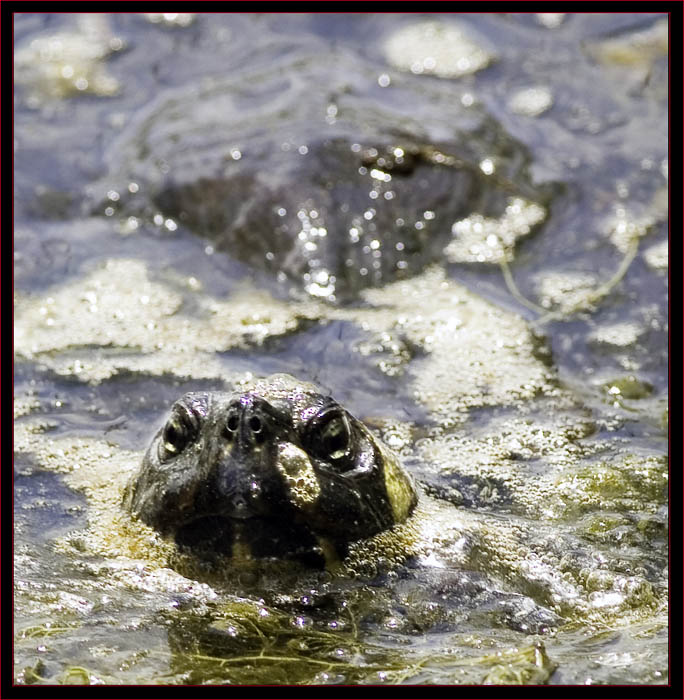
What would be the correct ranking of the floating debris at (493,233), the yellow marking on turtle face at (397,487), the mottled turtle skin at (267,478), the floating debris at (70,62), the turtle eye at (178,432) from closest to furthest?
the mottled turtle skin at (267,478) → the turtle eye at (178,432) → the yellow marking on turtle face at (397,487) → the floating debris at (493,233) → the floating debris at (70,62)

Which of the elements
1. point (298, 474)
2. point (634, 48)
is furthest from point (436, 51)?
point (298, 474)

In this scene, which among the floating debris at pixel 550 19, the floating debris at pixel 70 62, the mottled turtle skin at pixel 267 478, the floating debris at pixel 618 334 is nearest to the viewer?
the mottled turtle skin at pixel 267 478

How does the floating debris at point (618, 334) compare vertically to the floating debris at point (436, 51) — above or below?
below

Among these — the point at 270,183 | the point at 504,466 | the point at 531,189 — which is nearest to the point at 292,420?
the point at 504,466

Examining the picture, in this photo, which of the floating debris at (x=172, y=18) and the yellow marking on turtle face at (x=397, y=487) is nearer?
the yellow marking on turtle face at (x=397, y=487)

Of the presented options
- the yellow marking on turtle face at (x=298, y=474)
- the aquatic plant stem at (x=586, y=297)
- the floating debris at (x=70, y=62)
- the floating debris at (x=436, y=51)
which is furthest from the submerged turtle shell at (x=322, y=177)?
the yellow marking on turtle face at (x=298, y=474)

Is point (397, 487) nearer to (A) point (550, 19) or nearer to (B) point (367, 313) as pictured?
(B) point (367, 313)

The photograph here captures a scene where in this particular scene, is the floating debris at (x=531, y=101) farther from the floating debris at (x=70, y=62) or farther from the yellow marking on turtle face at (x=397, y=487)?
the yellow marking on turtle face at (x=397, y=487)
